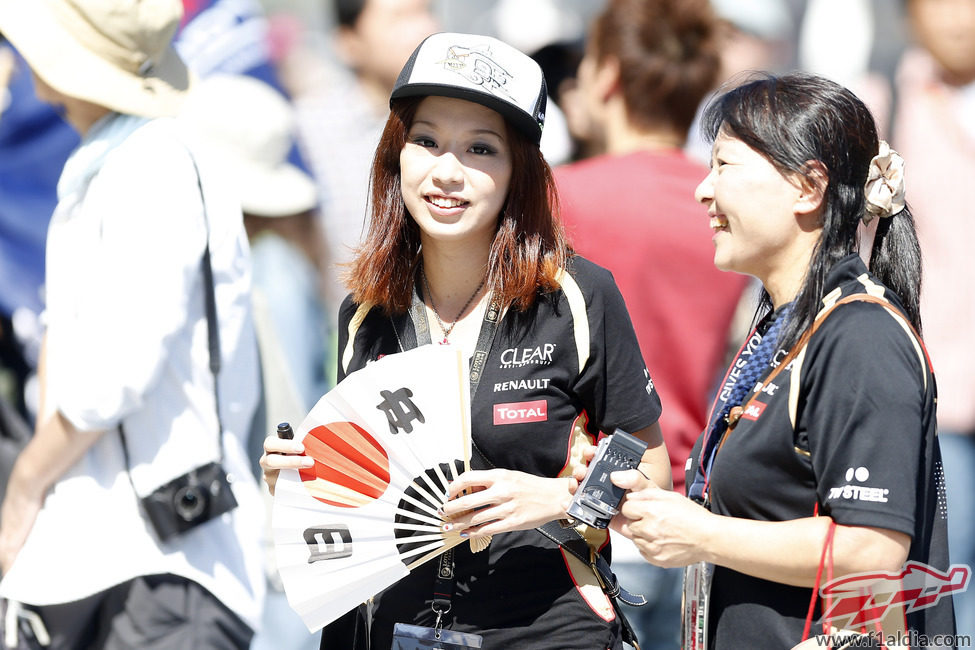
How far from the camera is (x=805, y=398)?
2.21 metres

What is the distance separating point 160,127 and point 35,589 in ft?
4.32

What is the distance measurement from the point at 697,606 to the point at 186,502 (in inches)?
57.7

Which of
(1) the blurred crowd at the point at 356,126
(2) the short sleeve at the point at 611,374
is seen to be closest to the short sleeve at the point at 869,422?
(2) the short sleeve at the point at 611,374

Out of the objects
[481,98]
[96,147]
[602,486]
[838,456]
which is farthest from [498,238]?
[96,147]

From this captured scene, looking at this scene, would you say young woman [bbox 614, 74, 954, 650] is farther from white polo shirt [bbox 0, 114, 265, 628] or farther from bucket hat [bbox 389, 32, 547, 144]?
white polo shirt [bbox 0, 114, 265, 628]

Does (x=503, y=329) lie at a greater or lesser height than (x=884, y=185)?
lesser

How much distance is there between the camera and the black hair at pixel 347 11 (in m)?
5.76

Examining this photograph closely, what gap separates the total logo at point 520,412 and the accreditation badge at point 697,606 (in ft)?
1.49

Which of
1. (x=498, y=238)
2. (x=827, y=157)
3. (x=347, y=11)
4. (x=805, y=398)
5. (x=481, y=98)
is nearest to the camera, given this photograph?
(x=805, y=398)

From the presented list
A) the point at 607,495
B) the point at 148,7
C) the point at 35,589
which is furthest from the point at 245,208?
the point at 607,495

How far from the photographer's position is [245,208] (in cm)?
554

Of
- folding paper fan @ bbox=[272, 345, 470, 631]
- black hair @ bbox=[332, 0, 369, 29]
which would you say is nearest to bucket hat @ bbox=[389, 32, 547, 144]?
folding paper fan @ bbox=[272, 345, 470, 631]

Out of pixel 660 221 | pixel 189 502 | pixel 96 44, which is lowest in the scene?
pixel 189 502

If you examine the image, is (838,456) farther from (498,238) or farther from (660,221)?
(660,221)
